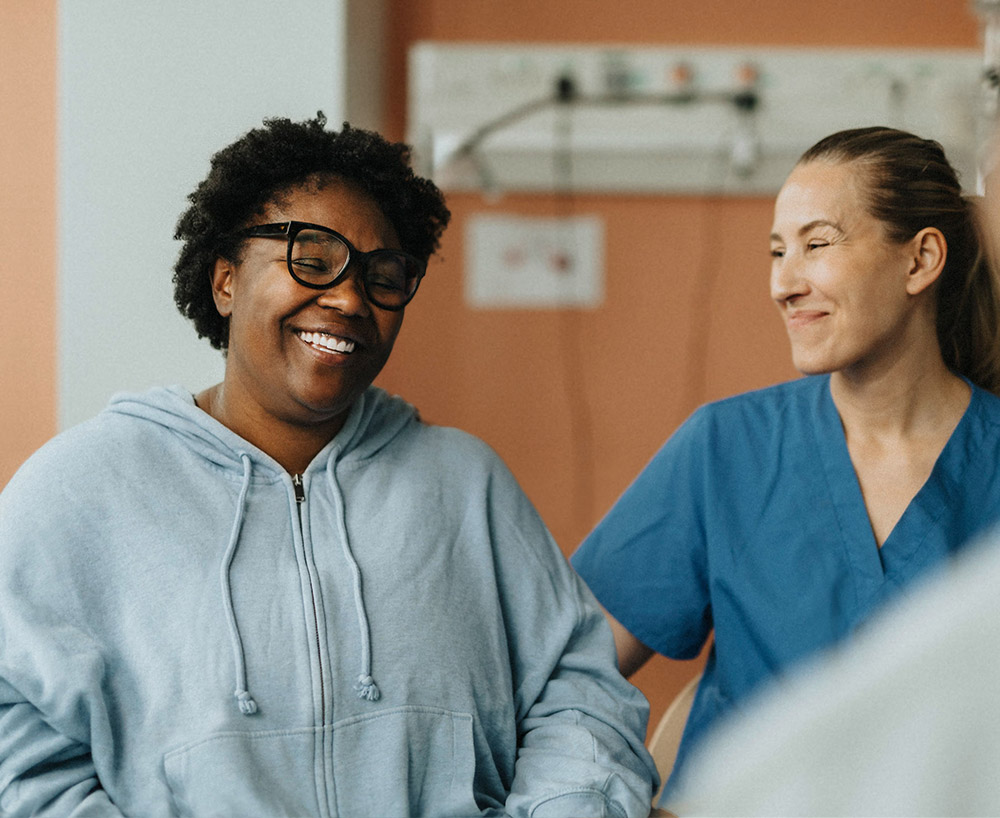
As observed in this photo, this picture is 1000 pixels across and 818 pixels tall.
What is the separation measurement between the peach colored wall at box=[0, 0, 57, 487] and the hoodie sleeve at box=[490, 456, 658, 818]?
1177 millimetres

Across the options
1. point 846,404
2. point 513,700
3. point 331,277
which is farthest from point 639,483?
point 331,277

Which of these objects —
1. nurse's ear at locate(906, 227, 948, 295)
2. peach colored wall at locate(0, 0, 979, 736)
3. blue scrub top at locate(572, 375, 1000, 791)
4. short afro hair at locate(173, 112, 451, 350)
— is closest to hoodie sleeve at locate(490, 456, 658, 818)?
blue scrub top at locate(572, 375, 1000, 791)

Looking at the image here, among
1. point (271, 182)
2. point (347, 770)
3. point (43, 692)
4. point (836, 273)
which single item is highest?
point (271, 182)

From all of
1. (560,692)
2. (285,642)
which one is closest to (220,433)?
(285,642)

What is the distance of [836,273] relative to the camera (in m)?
1.51

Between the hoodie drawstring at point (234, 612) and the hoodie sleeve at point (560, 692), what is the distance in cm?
33

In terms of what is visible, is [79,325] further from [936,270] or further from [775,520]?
[936,270]

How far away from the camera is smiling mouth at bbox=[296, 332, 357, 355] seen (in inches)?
53.4

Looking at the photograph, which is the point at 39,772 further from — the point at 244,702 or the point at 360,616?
the point at 360,616

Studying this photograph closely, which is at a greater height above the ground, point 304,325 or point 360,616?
point 304,325

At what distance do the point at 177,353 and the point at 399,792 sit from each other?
1.08 meters

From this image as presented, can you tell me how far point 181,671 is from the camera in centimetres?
122

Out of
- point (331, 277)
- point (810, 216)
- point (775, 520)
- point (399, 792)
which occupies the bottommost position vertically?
point (399, 792)

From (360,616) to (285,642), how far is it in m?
0.09
